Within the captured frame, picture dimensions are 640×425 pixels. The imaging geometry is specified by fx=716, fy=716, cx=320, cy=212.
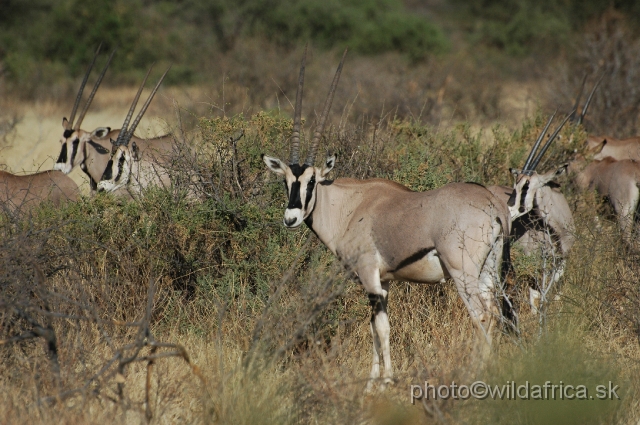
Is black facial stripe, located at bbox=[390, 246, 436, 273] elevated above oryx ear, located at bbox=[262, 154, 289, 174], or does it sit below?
below

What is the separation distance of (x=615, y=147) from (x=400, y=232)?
6.39 metres

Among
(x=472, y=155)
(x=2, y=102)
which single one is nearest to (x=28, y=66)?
(x=2, y=102)

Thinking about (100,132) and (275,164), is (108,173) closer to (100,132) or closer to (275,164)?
(100,132)

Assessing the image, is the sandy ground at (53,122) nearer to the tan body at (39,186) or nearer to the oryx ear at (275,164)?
the tan body at (39,186)

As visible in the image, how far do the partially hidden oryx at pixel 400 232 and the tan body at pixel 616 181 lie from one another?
3.14 meters

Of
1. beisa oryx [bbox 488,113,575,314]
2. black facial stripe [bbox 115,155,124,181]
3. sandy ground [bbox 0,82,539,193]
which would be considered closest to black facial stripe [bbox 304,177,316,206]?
beisa oryx [bbox 488,113,575,314]

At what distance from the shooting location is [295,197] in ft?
17.9

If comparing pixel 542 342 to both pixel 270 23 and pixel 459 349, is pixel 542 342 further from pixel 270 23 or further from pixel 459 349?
pixel 270 23

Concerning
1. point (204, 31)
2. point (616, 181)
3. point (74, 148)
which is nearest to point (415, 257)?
point (616, 181)

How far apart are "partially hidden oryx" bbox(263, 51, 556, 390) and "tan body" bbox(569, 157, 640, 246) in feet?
10.3

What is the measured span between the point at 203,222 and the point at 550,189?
338 cm

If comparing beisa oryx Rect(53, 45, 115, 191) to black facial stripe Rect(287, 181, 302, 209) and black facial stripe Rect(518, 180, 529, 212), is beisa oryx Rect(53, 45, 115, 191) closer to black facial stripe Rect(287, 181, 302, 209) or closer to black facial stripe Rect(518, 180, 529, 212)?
black facial stripe Rect(287, 181, 302, 209)

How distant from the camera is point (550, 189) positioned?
7023 mm

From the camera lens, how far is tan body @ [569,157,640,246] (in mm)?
8000
